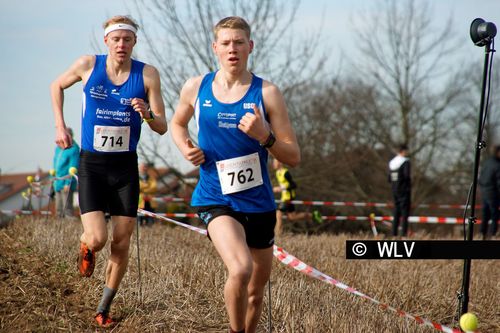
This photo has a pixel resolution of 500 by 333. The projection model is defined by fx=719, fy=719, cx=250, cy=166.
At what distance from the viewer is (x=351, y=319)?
5531 mm

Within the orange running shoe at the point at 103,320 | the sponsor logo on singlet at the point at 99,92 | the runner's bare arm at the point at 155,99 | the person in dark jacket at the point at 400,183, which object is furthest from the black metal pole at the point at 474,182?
the person in dark jacket at the point at 400,183

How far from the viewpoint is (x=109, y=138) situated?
18.3 ft

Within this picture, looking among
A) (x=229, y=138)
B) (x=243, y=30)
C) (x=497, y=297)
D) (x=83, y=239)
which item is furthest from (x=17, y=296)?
(x=497, y=297)

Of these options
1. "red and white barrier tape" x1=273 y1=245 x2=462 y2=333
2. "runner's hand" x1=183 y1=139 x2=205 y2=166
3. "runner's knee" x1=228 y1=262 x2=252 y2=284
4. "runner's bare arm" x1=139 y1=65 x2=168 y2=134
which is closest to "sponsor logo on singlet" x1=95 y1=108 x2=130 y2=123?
"runner's bare arm" x1=139 y1=65 x2=168 y2=134

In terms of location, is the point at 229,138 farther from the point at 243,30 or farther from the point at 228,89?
the point at 243,30

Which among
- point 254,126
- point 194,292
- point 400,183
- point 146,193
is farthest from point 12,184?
point 254,126

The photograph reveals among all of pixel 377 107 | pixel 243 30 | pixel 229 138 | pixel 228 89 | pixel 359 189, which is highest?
pixel 243 30

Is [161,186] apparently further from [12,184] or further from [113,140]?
[12,184]

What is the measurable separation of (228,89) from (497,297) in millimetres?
4452

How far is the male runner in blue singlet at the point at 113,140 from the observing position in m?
5.58

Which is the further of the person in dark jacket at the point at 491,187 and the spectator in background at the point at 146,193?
the spectator in background at the point at 146,193

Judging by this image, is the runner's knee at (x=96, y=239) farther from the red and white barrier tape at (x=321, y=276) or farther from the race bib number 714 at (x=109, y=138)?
the red and white barrier tape at (x=321, y=276)

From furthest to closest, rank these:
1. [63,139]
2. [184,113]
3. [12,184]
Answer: [12,184]
[63,139]
[184,113]

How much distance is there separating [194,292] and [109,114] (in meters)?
1.90
